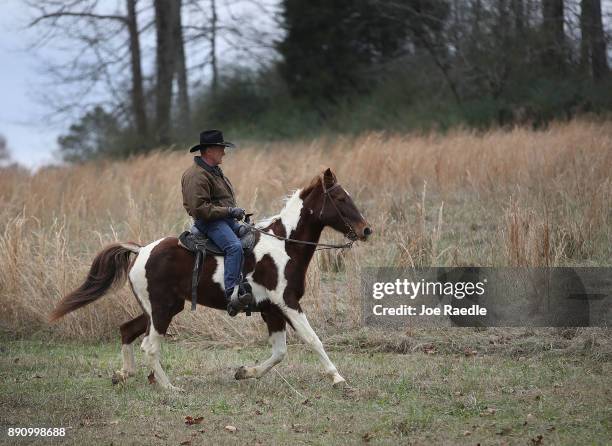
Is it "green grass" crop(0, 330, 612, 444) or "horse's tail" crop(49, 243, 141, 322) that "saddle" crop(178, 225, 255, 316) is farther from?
"green grass" crop(0, 330, 612, 444)

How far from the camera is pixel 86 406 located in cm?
845

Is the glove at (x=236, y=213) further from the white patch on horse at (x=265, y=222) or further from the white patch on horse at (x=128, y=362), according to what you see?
the white patch on horse at (x=128, y=362)

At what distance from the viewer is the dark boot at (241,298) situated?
28.8 feet

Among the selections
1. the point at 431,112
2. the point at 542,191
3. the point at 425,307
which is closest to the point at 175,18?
the point at 431,112

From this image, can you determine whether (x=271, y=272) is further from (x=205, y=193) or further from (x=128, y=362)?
(x=128, y=362)

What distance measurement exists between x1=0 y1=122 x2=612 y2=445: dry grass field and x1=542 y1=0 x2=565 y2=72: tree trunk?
32.9ft

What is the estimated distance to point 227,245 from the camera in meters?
8.84

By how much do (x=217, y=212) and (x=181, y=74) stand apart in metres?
30.7

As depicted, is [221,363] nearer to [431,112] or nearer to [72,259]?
[72,259]

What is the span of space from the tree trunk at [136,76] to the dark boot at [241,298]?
23420 mm

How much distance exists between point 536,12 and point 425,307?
68.0 feet

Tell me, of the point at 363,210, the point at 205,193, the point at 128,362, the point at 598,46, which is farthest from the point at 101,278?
the point at 598,46

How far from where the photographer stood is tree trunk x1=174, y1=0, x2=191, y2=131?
109 feet

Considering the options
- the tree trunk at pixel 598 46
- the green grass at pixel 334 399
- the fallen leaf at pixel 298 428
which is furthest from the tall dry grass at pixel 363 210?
the tree trunk at pixel 598 46
